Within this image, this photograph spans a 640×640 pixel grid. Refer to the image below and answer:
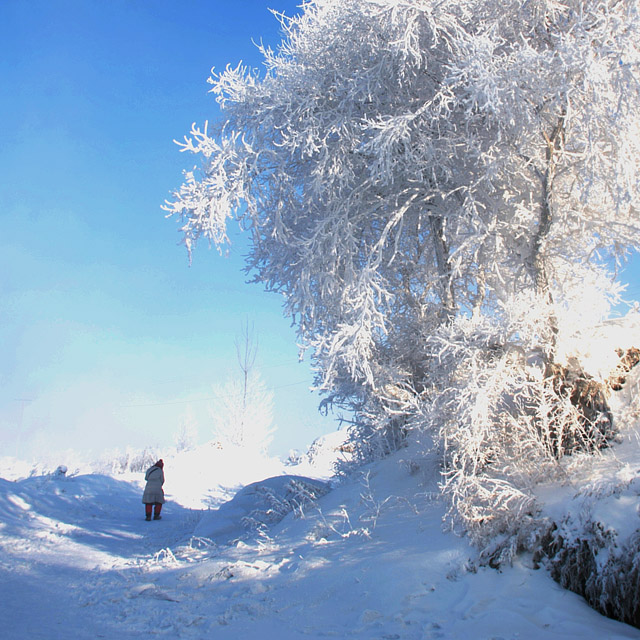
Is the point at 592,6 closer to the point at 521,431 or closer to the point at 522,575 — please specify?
the point at 521,431

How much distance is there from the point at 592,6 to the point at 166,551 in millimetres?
8352

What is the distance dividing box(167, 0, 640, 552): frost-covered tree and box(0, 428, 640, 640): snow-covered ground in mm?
712

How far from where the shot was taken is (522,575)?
3.81 m

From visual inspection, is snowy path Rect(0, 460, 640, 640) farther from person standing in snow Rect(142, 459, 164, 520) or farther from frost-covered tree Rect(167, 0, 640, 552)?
person standing in snow Rect(142, 459, 164, 520)

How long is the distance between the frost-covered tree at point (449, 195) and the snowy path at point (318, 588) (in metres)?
0.71

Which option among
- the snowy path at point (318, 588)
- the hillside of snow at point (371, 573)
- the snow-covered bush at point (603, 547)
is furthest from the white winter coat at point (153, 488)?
the snow-covered bush at point (603, 547)

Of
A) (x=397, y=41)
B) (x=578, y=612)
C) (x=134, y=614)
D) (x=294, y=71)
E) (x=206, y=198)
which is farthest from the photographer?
(x=294, y=71)

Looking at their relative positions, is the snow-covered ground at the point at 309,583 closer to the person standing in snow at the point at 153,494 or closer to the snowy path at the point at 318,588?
the snowy path at the point at 318,588

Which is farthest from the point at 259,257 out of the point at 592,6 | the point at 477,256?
the point at 592,6

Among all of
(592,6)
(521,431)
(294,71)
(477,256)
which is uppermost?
(294,71)

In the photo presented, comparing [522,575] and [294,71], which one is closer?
[522,575]

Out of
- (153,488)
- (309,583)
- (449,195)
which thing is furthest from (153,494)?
(449,195)

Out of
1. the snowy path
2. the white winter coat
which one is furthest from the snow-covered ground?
the white winter coat

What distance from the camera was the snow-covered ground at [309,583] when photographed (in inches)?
139
